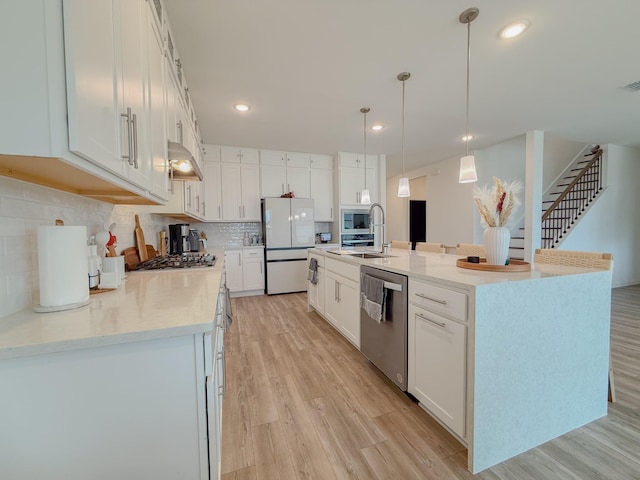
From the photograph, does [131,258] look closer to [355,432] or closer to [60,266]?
[60,266]

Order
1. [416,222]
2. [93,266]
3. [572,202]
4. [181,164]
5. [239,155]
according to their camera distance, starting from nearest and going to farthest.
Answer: [93,266] → [181,164] → [239,155] → [572,202] → [416,222]

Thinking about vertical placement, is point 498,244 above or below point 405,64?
below

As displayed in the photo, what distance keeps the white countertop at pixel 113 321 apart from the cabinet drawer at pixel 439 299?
3.70ft

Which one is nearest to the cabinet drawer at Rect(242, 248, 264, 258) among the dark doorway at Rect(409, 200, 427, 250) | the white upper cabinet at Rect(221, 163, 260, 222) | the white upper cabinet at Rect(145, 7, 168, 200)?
the white upper cabinet at Rect(221, 163, 260, 222)

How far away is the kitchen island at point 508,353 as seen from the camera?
1.27 m

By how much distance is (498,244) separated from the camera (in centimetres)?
164

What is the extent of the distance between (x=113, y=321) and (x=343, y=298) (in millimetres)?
1998

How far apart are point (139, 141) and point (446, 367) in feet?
6.06

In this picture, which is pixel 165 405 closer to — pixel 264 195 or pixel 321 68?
pixel 321 68

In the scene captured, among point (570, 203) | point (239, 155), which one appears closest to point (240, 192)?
point (239, 155)

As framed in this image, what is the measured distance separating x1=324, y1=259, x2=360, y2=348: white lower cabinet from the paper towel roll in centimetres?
179

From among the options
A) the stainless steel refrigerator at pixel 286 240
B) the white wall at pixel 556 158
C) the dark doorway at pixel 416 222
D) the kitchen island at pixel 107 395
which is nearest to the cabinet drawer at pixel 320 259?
the stainless steel refrigerator at pixel 286 240

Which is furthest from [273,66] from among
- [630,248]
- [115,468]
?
[630,248]

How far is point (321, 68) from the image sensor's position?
2.43 m
